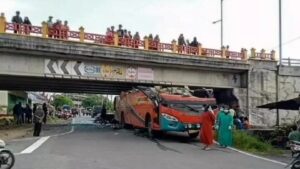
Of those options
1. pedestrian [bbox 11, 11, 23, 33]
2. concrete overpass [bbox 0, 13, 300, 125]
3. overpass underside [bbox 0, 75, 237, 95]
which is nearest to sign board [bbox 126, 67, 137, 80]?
concrete overpass [bbox 0, 13, 300, 125]

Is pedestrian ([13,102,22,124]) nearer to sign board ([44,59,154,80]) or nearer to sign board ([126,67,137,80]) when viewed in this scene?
sign board ([44,59,154,80])

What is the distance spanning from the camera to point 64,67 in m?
27.6

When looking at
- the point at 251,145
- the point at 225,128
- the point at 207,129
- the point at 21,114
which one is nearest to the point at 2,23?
the point at 207,129

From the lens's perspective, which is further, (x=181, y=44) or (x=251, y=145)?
(x=181, y=44)

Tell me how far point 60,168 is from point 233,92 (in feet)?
79.6

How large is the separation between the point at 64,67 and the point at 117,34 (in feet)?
12.9

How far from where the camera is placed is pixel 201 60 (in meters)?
31.8

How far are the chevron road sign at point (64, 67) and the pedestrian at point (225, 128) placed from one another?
39.7 feet

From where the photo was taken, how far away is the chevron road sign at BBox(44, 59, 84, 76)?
2723 centimetres

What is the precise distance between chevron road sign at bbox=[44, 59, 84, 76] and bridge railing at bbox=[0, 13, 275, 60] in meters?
1.51

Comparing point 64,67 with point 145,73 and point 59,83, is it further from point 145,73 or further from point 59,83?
point 59,83

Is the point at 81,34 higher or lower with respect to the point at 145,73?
higher

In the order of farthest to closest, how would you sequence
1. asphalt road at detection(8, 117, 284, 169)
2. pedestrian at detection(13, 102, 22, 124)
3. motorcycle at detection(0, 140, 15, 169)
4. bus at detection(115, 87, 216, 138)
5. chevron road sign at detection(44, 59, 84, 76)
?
pedestrian at detection(13, 102, 22, 124), chevron road sign at detection(44, 59, 84, 76), bus at detection(115, 87, 216, 138), asphalt road at detection(8, 117, 284, 169), motorcycle at detection(0, 140, 15, 169)

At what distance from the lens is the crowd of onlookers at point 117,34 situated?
2594 cm
